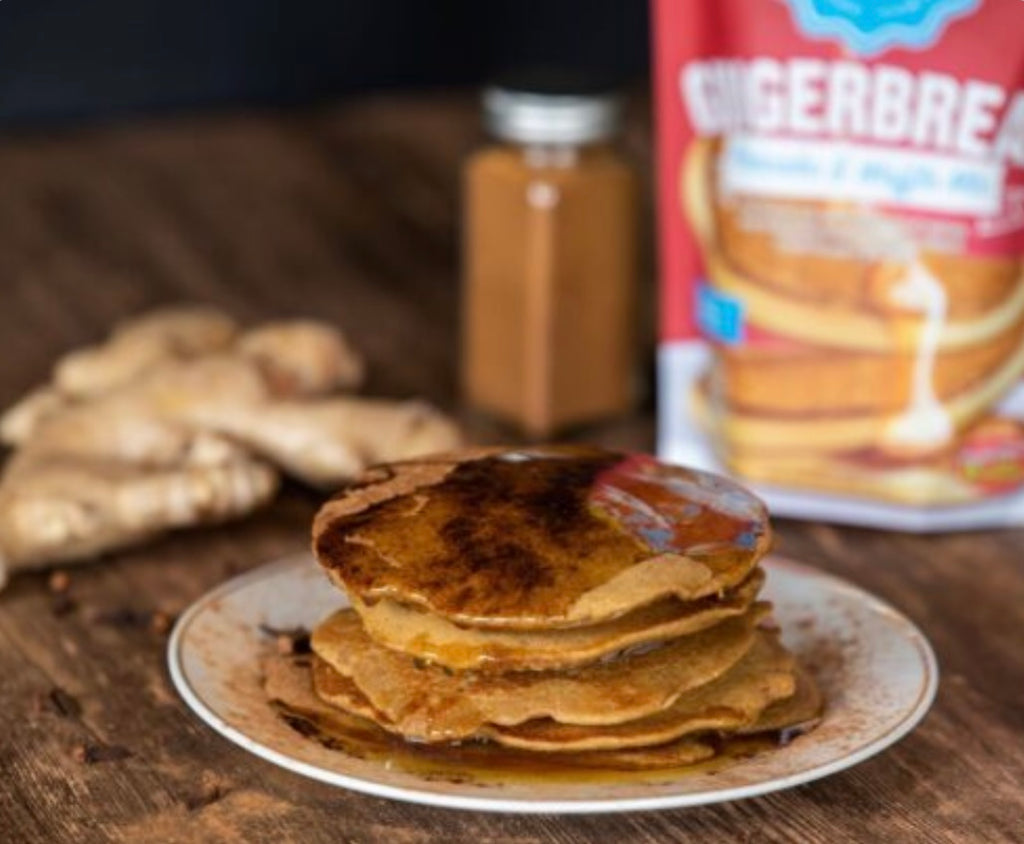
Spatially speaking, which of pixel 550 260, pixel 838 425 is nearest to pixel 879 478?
pixel 838 425

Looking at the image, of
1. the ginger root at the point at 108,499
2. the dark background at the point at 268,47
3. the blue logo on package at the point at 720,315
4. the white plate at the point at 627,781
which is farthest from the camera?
the dark background at the point at 268,47

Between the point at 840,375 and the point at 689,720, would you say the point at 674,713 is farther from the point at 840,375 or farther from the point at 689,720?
the point at 840,375

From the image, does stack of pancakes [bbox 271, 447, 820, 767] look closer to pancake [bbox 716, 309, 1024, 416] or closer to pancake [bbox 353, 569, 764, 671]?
pancake [bbox 353, 569, 764, 671]

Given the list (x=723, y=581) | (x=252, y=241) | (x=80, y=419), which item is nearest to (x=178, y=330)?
(x=80, y=419)

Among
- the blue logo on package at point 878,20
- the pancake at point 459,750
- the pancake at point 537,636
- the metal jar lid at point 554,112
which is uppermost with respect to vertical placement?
the blue logo on package at point 878,20

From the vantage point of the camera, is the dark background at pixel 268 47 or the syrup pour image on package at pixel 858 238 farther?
the dark background at pixel 268 47

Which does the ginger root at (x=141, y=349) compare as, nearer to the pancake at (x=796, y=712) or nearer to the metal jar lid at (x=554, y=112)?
the metal jar lid at (x=554, y=112)

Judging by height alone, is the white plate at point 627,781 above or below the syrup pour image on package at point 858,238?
below

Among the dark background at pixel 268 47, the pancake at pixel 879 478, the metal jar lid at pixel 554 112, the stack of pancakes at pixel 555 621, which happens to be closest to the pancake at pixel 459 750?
the stack of pancakes at pixel 555 621
